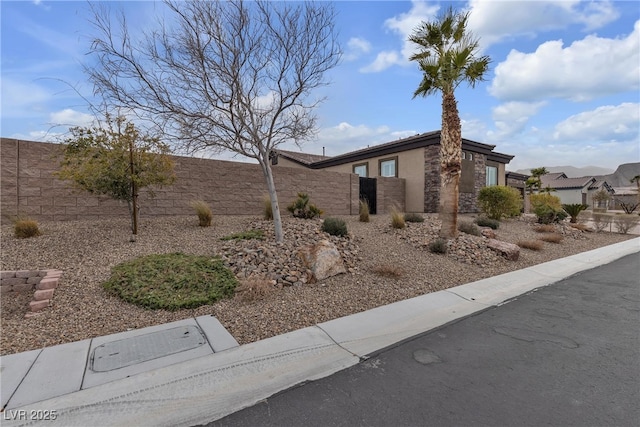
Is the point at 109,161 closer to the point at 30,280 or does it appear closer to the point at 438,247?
the point at 30,280

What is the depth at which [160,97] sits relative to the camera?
6.93 m

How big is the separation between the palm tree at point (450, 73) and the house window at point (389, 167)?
997 cm

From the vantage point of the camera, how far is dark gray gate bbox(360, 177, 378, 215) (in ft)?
56.2

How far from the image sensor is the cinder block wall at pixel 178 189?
819 centimetres

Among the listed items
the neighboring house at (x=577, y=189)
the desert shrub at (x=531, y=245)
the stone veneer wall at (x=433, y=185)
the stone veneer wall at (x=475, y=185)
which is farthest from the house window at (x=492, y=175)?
the neighboring house at (x=577, y=189)

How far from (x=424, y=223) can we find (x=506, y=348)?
8597 mm

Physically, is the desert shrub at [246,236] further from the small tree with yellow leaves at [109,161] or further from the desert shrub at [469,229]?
the desert shrub at [469,229]

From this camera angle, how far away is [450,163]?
962 cm

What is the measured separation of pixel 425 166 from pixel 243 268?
1457 centimetres

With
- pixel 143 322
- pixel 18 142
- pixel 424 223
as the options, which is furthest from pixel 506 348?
pixel 18 142

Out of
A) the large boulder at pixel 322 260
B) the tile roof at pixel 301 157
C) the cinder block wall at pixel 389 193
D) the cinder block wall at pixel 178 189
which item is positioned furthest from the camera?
the tile roof at pixel 301 157

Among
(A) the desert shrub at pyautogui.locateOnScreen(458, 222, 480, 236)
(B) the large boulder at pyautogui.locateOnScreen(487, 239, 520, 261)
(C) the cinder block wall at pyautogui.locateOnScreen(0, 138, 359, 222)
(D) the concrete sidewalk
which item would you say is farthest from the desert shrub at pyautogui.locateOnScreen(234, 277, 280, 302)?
(A) the desert shrub at pyautogui.locateOnScreen(458, 222, 480, 236)

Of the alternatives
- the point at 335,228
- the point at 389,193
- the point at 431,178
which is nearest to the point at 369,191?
the point at 389,193

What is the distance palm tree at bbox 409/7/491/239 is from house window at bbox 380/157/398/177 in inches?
393
